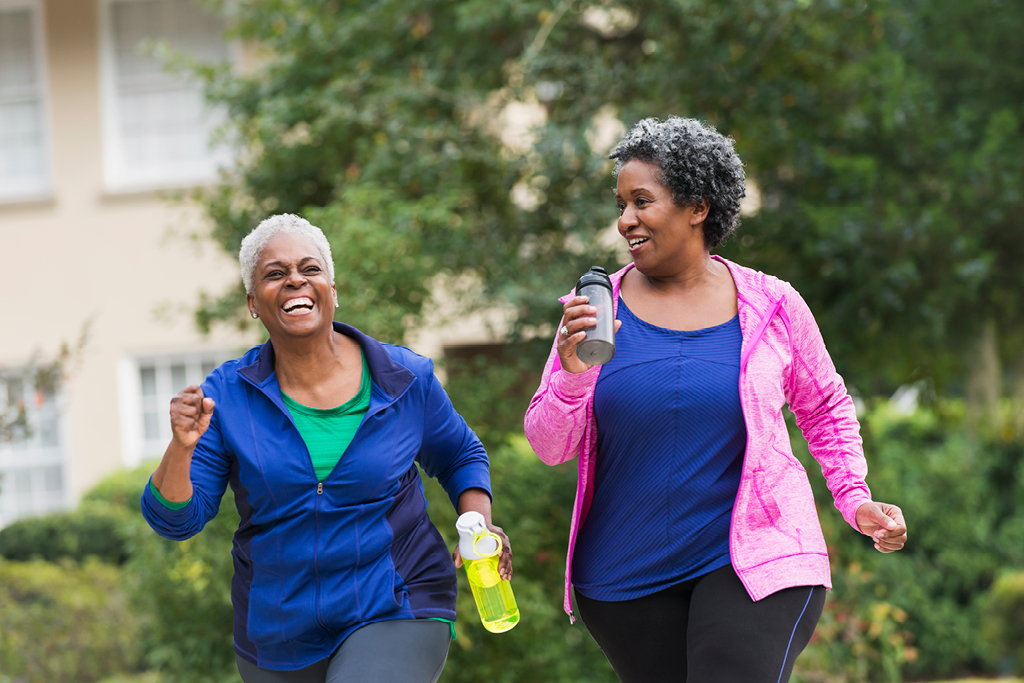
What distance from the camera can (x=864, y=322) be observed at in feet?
21.0

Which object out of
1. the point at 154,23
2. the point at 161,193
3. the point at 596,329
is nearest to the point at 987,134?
the point at 596,329

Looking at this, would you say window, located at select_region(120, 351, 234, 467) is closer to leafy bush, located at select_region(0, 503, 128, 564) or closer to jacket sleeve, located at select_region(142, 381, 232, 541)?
leafy bush, located at select_region(0, 503, 128, 564)

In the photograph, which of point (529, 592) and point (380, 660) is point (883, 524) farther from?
point (529, 592)

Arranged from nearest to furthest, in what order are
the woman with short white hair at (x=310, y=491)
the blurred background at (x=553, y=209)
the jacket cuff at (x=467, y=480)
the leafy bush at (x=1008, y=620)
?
1. the woman with short white hair at (x=310, y=491)
2. the jacket cuff at (x=467, y=480)
3. the blurred background at (x=553, y=209)
4. the leafy bush at (x=1008, y=620)

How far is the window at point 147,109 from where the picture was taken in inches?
503

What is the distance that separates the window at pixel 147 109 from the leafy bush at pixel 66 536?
411 cm

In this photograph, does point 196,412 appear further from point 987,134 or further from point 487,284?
point 987,134

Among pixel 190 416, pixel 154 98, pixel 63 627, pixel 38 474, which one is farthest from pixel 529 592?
pixel 154 98

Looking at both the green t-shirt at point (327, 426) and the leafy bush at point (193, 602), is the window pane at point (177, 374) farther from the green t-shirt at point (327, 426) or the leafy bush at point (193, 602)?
the green t-shirt at point (327, 426)

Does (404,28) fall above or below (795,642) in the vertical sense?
above

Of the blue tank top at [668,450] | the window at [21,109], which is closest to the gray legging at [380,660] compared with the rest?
the blue tank top at [668,450]

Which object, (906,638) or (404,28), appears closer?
(404,28)

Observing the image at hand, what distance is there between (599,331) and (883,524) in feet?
3.04

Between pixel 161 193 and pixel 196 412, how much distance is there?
5.22 meters
